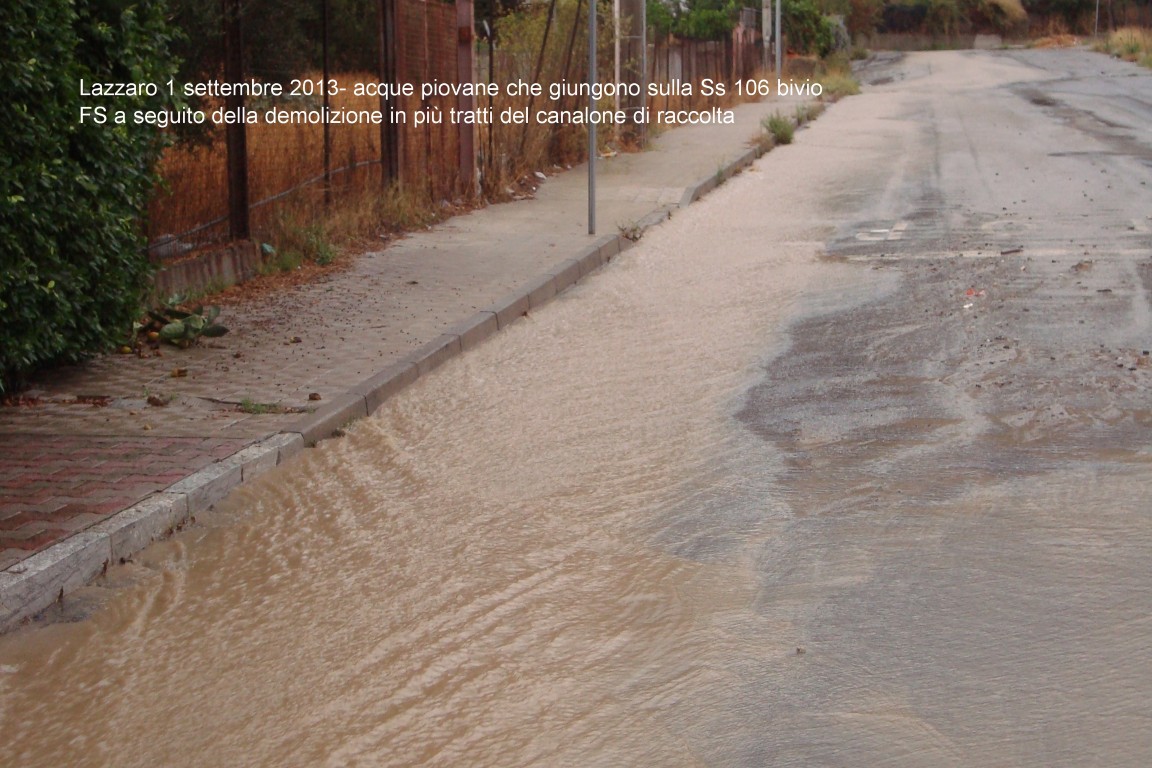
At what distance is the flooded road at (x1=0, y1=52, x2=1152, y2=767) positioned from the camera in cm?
386

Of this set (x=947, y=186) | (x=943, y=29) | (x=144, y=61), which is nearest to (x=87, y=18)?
(x=144, y=61)

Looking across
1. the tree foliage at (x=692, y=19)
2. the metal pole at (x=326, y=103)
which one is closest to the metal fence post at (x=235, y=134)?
the metal pole at (x=326, y=103)

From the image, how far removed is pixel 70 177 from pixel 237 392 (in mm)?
1405

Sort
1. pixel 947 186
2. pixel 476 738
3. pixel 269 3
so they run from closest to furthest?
pixel 476 738 → pixel 269 3 → pixel 947 186

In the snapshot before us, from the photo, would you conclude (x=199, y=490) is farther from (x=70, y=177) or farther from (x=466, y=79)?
(x=466, y=79)

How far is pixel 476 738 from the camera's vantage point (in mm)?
3818

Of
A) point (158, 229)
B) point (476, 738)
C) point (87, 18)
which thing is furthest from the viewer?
point (158, 229)

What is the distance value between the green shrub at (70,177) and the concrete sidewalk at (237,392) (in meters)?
0.38

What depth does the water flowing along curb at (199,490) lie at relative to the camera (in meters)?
4.82

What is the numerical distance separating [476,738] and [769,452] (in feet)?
9.56

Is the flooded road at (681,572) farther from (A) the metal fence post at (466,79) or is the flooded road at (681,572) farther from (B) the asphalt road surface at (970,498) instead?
(A) the metal fence post at (466,79)

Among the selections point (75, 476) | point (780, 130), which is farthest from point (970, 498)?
point (780, 130)

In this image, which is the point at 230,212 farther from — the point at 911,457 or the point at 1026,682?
the point at 1026,682

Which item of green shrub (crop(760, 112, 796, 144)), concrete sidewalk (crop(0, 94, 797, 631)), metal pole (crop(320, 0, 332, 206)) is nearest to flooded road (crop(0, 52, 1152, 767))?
concrete sidewalk (crop(0, 94, 797, 631))
